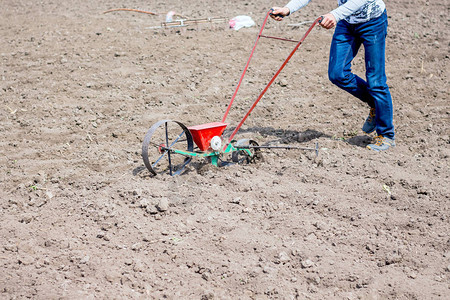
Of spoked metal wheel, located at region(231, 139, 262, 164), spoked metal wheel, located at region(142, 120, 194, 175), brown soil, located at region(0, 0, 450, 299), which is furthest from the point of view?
spoked metal wheel, located at region(231, 139, 262, 164)

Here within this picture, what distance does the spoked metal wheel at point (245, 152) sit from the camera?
13.7 ft

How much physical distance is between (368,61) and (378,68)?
0.11 metres

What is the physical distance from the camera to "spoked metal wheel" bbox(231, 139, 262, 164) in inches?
165

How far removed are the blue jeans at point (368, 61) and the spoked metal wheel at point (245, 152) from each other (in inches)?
40.1

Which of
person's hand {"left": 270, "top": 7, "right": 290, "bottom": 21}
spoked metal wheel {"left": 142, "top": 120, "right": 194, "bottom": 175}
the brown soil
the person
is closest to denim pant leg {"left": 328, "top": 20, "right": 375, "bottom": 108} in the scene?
the person

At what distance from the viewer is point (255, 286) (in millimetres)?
2906

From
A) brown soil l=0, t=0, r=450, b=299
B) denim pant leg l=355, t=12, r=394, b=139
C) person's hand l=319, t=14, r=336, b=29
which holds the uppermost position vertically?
person's hand l=319, t=14, r=336, b=29

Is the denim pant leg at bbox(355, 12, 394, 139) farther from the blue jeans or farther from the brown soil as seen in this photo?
the brown soil

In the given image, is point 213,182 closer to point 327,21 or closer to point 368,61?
point 327,21

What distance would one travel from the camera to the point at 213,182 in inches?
159

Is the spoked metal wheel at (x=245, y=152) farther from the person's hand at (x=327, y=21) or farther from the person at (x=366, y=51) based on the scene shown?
the person's hand at (x=327, y=21)

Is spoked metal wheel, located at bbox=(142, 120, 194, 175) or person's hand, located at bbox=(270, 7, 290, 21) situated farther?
person's hand, located at bbox=(270, 7, 290, 21)

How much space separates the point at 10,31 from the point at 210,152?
18.7 ft

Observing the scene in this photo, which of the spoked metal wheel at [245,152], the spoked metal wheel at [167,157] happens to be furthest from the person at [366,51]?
the spoked metal wheel at [167,157]
